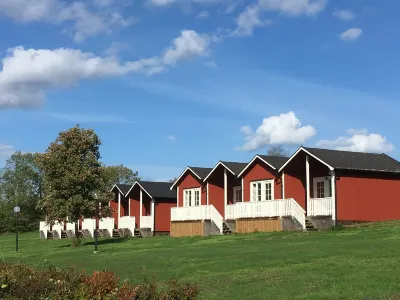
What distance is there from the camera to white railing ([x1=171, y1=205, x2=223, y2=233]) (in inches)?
1382

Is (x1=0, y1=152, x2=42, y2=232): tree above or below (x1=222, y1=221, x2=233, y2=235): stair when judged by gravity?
above

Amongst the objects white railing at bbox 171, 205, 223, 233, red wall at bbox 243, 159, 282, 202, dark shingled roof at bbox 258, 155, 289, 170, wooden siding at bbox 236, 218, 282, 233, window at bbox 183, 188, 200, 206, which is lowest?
wooden siding at bbox 236, 218, 282, 233

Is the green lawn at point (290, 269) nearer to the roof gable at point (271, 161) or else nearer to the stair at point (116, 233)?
the roof gable at point (271, 161)

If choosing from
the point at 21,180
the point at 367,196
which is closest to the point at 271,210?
the point at 367,196

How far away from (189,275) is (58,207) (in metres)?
19.5

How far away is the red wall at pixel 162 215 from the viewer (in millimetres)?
43844

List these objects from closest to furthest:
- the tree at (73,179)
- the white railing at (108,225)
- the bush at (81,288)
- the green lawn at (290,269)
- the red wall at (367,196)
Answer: the bush at (81,288)
the green lawn at (290,269)
the red wall at (367,196)
the tree at (73,179)
the white railing at (108,225)

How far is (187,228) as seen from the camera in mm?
36969

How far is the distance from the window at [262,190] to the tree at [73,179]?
889 centimetres

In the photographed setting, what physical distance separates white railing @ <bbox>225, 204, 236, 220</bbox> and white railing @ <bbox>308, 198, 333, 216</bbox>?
527 cm

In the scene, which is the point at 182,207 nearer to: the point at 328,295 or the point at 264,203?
the point at 264,203

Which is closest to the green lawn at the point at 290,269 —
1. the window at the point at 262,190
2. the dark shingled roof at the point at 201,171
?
the window at the point at 262,190

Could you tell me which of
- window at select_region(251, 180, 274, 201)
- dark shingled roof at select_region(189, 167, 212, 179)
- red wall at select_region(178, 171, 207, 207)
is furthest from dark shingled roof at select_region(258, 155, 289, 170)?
red wall at select_region(178, 171, 207, 207)

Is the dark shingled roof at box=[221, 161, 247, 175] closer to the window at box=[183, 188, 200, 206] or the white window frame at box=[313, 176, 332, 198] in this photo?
the window at box=[183, 188, 200, 206]
